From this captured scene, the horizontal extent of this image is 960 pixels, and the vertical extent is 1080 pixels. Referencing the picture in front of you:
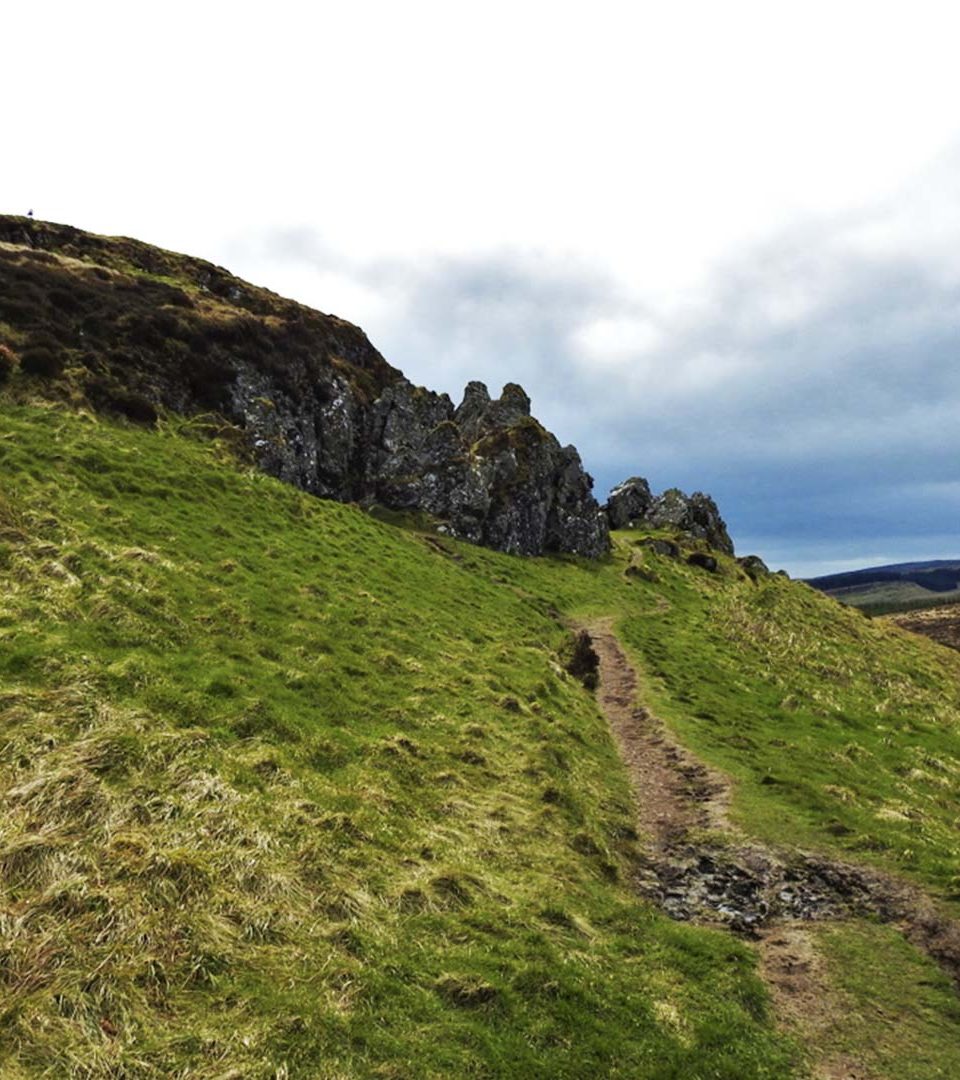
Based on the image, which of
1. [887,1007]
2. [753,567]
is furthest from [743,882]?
[753,567]

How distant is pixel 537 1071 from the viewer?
32.0ft

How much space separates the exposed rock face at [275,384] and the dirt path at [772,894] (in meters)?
41.1

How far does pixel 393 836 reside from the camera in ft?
49.5

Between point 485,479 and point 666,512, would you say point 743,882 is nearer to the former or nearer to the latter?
point 485,479

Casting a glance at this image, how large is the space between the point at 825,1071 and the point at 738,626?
4745 cm

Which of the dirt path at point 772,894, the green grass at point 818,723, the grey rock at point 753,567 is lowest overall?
the dirt path at point 772,894

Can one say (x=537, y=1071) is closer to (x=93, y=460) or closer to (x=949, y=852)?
(x=949, y=852)

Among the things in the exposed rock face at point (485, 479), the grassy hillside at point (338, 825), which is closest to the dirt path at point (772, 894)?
the grassy hillside at point (338, 825)

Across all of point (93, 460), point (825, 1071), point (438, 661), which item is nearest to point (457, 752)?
point (438, 661)

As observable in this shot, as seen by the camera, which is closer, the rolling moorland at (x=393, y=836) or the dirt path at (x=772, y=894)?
the rolling moorland at (x=393, y=836)

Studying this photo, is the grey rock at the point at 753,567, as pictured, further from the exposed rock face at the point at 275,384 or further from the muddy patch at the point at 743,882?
the muddy patch at the point at 743,882

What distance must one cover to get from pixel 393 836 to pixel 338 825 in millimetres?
1411

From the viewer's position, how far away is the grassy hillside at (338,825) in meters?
9.44

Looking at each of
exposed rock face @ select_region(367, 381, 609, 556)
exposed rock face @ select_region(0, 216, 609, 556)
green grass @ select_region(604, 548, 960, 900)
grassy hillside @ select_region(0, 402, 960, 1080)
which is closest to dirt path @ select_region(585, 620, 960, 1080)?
grassy hillside @ select_region(0, 402, 960, 1080)
